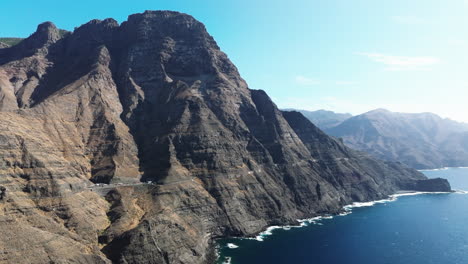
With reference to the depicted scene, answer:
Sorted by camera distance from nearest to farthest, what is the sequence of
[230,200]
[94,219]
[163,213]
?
[94,219] < [163,213] < [230,200]

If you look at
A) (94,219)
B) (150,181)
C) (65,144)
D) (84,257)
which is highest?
(65,144)

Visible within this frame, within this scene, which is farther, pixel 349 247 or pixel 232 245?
pixel 349 247

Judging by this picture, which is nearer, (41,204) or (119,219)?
(41,204)

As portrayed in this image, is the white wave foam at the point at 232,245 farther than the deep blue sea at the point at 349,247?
Yes

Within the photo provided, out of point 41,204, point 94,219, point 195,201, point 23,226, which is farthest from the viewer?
point 195,201

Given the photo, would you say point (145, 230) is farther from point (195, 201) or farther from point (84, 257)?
point (195, 201)

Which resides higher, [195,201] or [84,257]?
[195,201]

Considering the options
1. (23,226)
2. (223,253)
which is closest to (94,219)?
(23,226)

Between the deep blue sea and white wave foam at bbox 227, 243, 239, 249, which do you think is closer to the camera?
the deep blue sea

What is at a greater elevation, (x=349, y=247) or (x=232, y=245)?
(x=232, y=245)

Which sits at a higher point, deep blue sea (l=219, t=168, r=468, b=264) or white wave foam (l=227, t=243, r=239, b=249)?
white wave foam (l=227, t=243, r=239, b=249)

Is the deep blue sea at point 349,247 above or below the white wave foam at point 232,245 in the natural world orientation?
below
